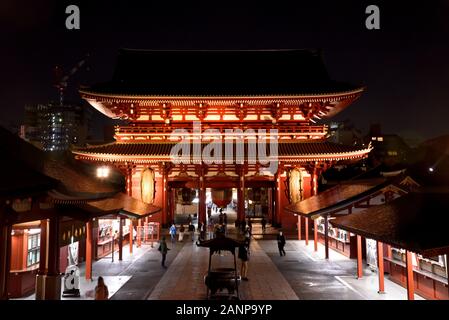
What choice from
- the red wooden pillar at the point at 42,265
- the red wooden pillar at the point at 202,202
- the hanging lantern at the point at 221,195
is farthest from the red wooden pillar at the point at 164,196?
the red wooden pillar at the point at 42,265

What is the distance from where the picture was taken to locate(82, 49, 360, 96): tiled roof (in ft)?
117

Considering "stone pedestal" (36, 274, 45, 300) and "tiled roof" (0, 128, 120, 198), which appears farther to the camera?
"stone pedestal" (36, 274, 45, 300)

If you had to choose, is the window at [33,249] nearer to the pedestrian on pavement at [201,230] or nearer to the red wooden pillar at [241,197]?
the pedestrian on pavement at [201,230]

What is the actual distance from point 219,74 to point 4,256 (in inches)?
1371

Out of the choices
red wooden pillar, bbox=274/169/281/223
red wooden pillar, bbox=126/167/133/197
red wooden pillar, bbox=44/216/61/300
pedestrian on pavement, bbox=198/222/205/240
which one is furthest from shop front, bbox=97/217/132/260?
red wooden pillar, bbox=274/169/281/223

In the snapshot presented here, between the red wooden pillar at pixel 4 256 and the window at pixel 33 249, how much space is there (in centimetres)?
561

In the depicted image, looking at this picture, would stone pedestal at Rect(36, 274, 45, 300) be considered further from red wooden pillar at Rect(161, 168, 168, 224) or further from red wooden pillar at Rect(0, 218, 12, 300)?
red wooden pillar at Rect(161, 168, 168, 224)

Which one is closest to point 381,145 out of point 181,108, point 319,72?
point 319,72

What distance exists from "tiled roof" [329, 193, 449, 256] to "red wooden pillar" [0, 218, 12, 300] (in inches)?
412

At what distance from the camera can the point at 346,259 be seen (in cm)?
2347

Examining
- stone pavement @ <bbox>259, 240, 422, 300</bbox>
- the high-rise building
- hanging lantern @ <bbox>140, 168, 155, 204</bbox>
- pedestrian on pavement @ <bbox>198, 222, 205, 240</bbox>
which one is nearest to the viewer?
stone pavement @ <bbox>259, 240, 422, 300</bbox>

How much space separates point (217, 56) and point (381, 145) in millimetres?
48523
